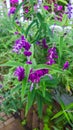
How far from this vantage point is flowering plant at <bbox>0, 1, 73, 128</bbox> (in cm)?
109

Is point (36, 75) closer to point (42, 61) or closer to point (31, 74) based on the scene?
point (31, 74)

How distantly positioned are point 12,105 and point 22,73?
713 mm

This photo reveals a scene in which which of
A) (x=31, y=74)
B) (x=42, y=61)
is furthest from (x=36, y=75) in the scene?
(x=42, y=61)

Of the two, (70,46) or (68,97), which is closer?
(70,46)

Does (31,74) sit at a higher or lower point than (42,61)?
higher

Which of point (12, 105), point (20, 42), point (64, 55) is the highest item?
point (20, 42)

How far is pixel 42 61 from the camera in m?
1.56

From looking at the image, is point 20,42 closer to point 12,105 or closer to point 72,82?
point 72,82

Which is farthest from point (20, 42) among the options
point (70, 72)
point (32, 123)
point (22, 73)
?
point (32, 123)

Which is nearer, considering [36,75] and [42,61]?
[36,75]

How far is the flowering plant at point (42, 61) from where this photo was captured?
3.56ft

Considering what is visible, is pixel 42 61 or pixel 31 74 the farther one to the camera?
pixel 42 61

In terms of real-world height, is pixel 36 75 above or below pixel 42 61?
above

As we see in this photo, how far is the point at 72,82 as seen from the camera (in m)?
1.35
